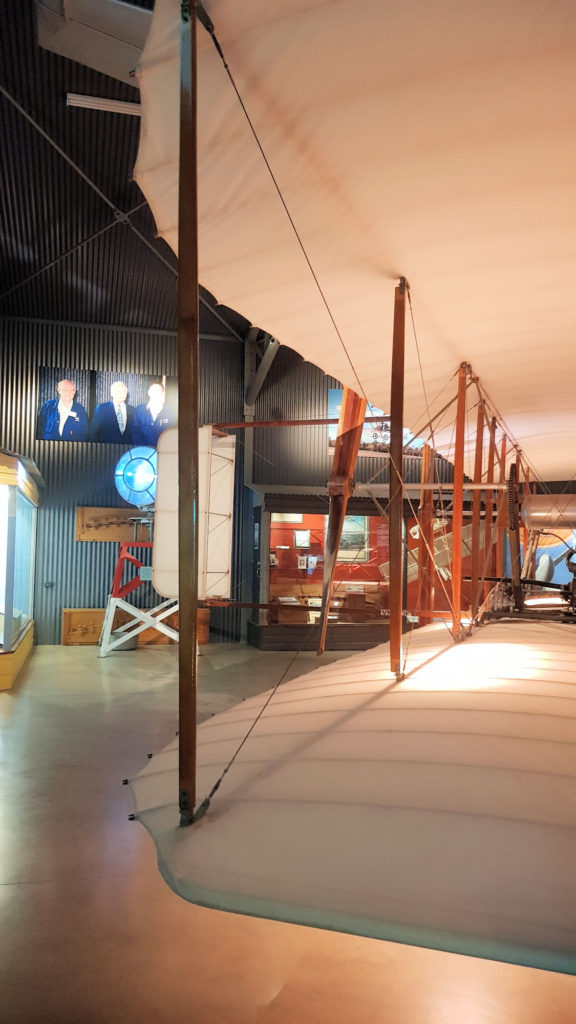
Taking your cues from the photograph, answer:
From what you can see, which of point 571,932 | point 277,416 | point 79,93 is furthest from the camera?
point 277,416

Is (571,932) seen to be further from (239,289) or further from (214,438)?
(214,438)

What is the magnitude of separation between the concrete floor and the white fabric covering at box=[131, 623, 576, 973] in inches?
36.5

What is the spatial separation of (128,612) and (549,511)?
8.29 meters

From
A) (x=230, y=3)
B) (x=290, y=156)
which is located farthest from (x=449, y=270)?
(x=230, y=3)

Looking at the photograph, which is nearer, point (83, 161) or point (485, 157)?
point (485, 157)

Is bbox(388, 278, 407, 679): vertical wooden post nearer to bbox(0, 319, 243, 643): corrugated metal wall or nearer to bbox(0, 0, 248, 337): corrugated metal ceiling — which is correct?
bbox(0, 0, 248, 337): corrugated metal ceiling

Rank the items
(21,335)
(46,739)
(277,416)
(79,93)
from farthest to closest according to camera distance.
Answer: (277,416), (21,335), (79,93), (46,739)

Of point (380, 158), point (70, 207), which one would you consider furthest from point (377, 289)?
point (70, 207)

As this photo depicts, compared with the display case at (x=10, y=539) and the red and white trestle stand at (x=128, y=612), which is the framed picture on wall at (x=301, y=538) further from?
the display case at (x=10, y=539)

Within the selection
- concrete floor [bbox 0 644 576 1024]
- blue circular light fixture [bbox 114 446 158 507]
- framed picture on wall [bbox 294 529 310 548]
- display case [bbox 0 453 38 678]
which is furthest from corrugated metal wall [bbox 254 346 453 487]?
concrete floor [bbox 0 644 576 1024]

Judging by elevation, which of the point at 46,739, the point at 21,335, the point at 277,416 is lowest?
the point at 46,739

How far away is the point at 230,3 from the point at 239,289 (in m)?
1.94

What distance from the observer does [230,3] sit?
2.09 meters

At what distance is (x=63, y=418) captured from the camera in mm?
14234
